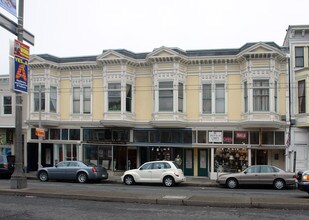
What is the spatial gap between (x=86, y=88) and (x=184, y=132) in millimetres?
8335

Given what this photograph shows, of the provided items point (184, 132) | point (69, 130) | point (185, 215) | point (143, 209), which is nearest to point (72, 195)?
point (143, 209)

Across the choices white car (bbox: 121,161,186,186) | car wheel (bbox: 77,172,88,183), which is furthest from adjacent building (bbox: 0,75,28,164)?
white car (bbox: 121,161,186,186)

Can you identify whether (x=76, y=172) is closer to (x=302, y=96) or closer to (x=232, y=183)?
(x=232, y=183)

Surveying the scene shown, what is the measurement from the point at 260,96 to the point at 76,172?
12710 millimetres

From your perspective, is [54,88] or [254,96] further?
[54,88]

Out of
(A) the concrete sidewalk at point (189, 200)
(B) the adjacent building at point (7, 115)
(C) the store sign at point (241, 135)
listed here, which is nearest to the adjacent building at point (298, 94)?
(C) the store sign at point (241, 135)

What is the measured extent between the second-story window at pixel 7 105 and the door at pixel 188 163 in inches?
592

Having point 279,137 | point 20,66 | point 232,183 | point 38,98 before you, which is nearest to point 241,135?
point 279,137

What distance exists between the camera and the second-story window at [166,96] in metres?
26.8

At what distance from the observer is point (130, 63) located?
91.6ft

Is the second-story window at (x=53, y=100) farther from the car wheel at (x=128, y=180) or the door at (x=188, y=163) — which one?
the door at (x=188, y=163)

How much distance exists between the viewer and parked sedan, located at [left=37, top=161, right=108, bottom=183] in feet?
76.6

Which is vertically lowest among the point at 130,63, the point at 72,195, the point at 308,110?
the point at 72,195

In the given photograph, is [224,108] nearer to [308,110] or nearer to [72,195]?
[308,110]
